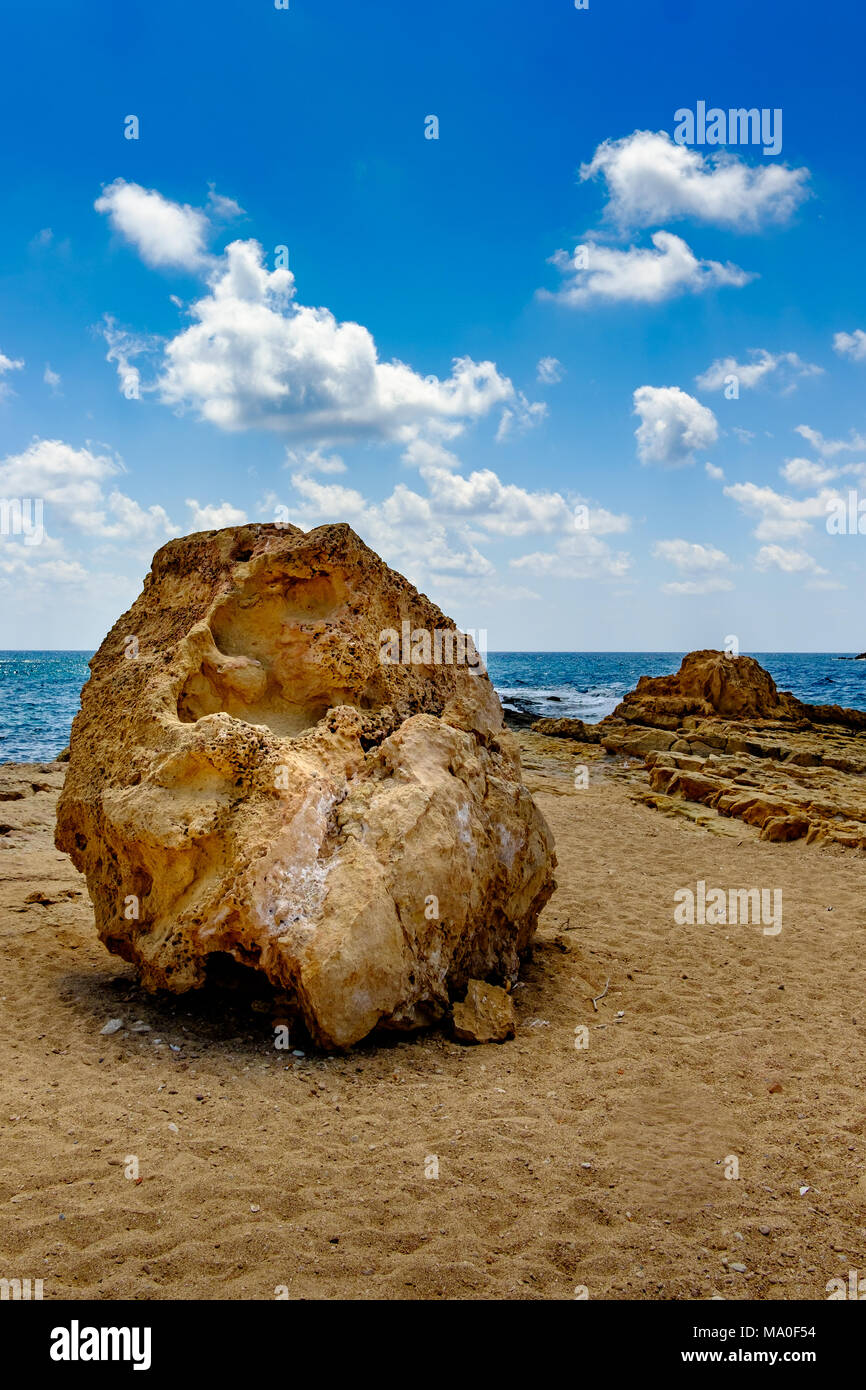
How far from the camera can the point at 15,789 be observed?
14.9 m

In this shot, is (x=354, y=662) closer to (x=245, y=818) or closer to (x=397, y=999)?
(x=245, y=818)

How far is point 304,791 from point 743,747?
1613cm

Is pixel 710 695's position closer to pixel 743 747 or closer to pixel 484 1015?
pixel 743 747

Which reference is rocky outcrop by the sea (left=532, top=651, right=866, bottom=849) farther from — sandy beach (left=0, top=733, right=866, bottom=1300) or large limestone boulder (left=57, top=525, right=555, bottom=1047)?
large limestone boulder (left=57, top=525, right=555, bottom=1047)

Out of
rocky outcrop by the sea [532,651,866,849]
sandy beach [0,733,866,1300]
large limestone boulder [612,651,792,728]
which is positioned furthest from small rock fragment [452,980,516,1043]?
large limestone boulder [612,651,792,728]

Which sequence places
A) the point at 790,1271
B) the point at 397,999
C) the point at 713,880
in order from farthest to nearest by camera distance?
the point at 713,880 < the point at 397,999 < the point at 790,1271

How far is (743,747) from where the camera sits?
19453 millimetres

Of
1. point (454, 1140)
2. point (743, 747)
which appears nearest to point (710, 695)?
point (743, 747)

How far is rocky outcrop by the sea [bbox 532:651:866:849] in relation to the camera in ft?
43.3

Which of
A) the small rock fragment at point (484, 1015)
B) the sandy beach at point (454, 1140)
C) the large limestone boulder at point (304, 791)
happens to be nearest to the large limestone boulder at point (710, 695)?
the sandy beach at point (454, 1140)

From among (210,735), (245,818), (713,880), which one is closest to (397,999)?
(245,818)

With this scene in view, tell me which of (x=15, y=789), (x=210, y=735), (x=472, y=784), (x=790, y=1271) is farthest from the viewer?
(x=15, y=789)
